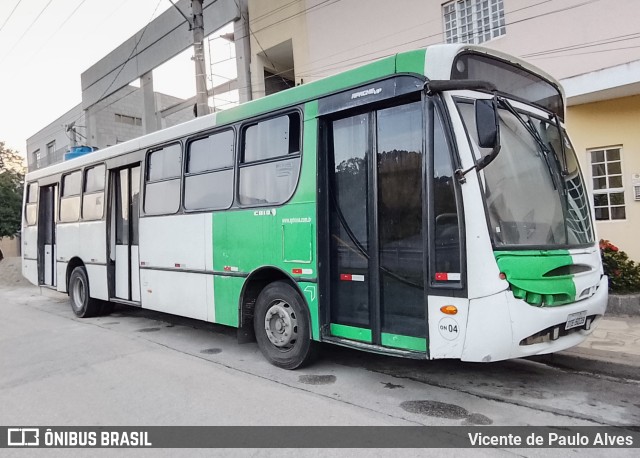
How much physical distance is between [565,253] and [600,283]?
0.82m

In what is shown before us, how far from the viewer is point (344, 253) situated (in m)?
4.72

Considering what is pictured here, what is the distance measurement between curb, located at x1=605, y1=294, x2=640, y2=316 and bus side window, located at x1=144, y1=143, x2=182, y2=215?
6935mm

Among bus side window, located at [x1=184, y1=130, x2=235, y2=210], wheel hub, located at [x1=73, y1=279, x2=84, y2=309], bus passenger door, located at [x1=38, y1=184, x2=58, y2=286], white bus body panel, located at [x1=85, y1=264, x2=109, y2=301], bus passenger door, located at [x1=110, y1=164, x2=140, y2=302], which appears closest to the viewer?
bus side window, located at [x1=184, y1=130, x2=235, y2=210]

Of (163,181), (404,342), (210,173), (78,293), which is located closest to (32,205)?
(78,293)

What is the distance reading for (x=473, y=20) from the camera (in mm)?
9727

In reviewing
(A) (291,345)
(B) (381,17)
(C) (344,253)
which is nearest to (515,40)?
(B) (381,17)

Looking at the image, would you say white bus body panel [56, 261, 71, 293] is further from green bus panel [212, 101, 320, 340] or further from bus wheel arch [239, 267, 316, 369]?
bus wheel arch [239, 267, 316, 369]

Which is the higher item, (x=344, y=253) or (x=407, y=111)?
(x=407, y=111)

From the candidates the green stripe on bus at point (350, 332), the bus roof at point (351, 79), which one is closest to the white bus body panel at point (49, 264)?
the bus roof at point (351, 79)

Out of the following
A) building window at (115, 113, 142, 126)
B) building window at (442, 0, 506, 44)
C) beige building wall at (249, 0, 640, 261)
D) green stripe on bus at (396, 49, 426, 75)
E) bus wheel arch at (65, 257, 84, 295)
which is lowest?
bus wheel arch at (65, 257, 84, 295)

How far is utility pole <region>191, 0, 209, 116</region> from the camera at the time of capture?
1077 centimetres

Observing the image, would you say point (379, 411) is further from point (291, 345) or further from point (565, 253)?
point (565, 253)

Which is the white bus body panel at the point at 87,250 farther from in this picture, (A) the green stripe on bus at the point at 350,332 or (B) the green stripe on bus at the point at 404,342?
(B) the green stripe on bus at the point at 404,342

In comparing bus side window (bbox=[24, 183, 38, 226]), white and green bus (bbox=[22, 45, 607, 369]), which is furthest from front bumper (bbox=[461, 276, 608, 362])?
bus side window (bbox=[24, 183, 38, 226])
